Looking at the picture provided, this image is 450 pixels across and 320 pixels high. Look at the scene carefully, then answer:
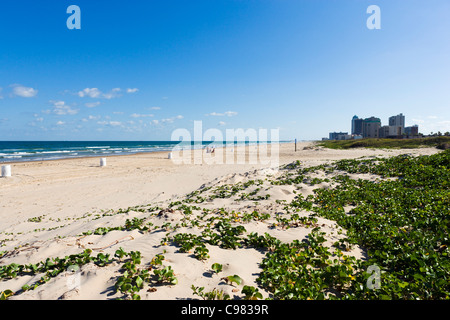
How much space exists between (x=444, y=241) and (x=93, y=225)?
9.24 metres

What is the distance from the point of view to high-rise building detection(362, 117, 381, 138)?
375ft

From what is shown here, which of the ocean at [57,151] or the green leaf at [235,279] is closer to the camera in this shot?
the green leaf at [235,279]

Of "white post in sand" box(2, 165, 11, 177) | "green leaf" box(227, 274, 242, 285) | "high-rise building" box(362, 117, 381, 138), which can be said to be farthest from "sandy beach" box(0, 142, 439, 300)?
"high-rise building" box(362, 117, 381, 138)

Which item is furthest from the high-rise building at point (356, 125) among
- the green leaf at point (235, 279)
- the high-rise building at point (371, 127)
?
the green leaf at point (235, 279)

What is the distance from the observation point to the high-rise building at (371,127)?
11440 centimetres

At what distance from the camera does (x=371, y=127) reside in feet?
384

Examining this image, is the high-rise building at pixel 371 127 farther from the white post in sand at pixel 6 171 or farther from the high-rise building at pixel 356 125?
the white post in sand at pixel 6 171

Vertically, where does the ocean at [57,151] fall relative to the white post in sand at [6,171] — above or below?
above

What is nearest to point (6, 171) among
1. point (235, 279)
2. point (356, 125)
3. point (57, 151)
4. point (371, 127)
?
point (235, 279)

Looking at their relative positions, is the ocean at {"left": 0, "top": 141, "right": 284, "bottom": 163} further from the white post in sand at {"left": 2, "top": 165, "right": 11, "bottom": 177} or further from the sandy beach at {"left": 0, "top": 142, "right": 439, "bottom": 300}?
the sandy beach at {"left": 0, "top": 142, "right": 439, "bottom": 300}

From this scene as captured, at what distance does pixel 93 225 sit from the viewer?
758cm

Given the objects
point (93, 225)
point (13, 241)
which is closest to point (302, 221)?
point (93, 225)

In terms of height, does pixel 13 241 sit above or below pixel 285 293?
below
